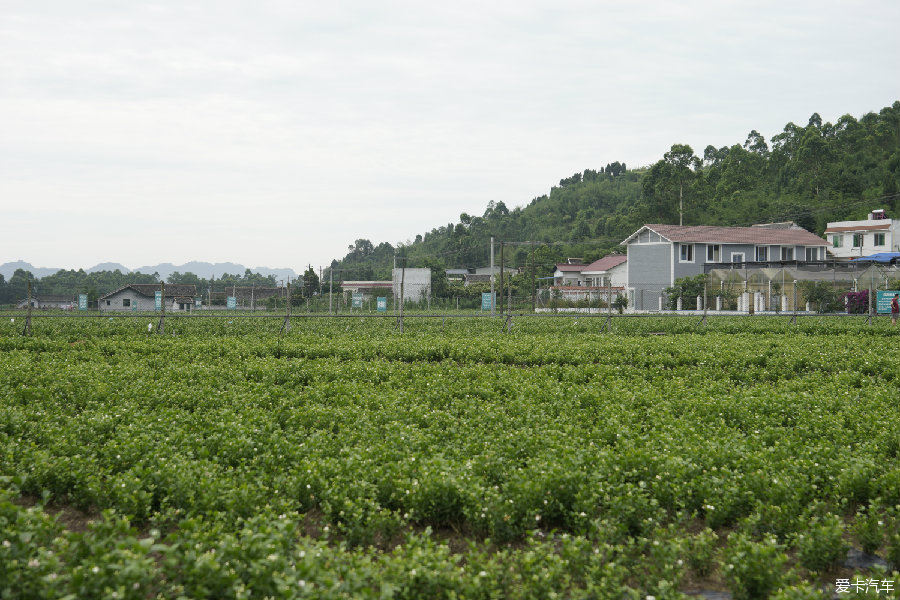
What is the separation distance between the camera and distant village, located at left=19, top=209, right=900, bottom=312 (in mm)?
41188

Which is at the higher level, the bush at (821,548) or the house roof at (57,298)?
the house roof at (57,298)

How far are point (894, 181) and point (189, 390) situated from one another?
264ft

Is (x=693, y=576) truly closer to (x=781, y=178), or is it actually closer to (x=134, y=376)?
(x=134, y=376)

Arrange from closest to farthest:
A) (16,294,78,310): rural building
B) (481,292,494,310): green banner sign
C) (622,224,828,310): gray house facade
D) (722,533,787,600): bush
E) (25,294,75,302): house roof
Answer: (722,533,787,600): bush → (481,292,494,310): green banner sign → (16,294,78,310): rural building → (25,294,75,302): house roof → (622,224,828,310): gray house facade

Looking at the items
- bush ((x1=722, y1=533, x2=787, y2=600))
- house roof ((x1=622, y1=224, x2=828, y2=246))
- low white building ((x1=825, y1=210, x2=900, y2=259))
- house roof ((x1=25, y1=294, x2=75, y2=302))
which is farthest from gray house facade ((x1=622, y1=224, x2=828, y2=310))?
bush ((x1=722, y1=533, x2=787, y2=600))

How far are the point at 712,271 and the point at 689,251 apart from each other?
22.4 ft

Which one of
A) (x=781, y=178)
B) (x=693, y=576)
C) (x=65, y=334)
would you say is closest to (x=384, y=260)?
(x=781, y=178)

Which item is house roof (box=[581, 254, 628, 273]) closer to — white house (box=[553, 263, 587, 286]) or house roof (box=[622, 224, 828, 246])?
white house (box=[553, 263, 587, 286])

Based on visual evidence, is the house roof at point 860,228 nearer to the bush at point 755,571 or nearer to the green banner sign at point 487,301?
the green banner sign at point 487,301

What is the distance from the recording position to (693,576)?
5008 mm

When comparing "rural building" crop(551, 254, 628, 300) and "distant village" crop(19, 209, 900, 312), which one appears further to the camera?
"rural building" crop(551, 254, 628, 300)

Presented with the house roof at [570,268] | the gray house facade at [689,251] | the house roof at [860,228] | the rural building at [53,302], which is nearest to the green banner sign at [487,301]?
the gray house facade at [689,251]

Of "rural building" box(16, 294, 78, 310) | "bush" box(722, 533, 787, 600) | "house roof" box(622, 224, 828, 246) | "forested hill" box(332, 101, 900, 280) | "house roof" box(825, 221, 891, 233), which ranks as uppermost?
"forested hill" box(332, 101, 900, 280)

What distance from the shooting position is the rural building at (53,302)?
4656 cm
